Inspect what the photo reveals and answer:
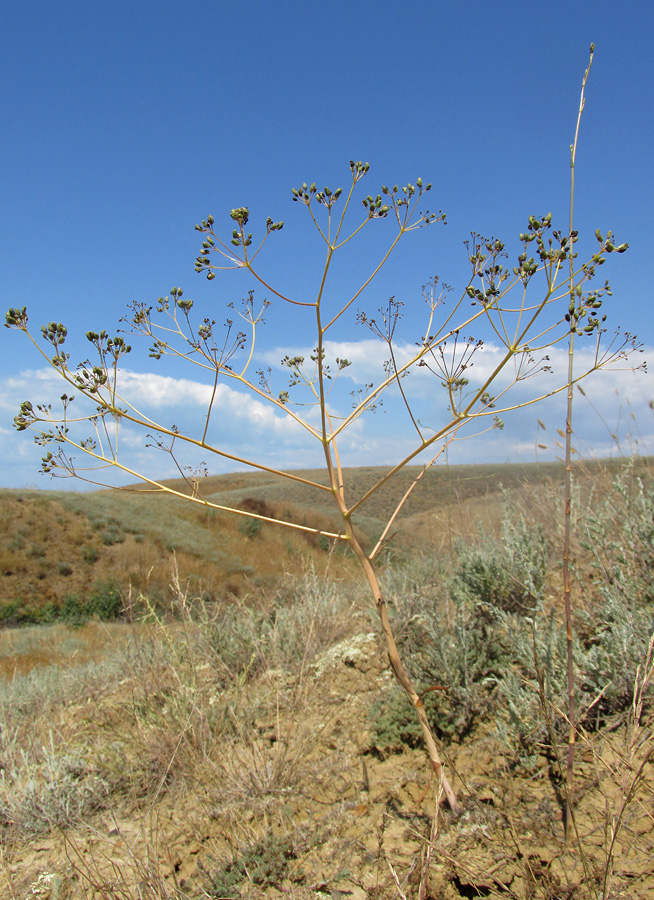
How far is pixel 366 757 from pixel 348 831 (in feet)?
2.13

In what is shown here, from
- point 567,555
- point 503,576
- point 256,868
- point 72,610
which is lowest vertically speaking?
point 72,610

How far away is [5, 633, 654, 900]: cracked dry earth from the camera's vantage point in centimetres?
189

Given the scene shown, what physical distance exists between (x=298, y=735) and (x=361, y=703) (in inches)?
26.4

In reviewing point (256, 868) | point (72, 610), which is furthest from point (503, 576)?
point (72, 610)

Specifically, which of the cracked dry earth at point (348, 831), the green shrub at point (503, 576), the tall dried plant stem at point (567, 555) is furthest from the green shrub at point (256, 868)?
the green shrub at point (503, 576)

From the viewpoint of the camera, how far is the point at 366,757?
3043 millimetres

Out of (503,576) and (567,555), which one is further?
(503,576)

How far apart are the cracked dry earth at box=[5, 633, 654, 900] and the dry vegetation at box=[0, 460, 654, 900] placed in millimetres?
12

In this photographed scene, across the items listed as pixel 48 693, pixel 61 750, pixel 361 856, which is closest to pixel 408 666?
pixel 361 856

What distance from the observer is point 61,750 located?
3.79m

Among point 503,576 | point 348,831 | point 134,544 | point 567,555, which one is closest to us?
point 567,555

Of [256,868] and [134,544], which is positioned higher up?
[256,868]

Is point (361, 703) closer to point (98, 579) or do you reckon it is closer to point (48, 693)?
point (48, 693)

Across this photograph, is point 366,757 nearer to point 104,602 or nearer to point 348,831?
point 348,831
